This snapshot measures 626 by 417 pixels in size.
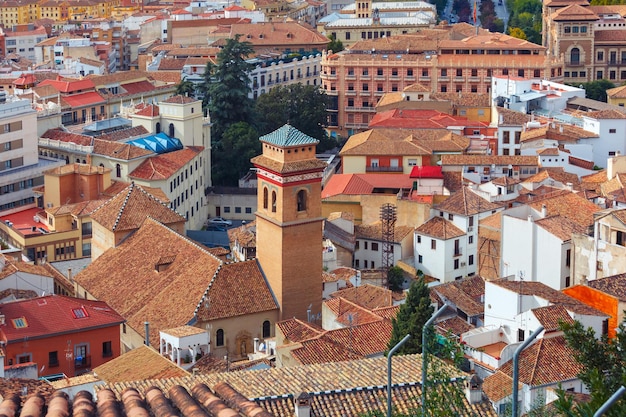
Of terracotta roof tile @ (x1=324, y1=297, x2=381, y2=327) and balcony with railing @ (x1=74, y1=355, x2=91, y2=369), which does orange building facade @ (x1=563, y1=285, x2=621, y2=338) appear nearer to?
terracotta roof tile @ (x1=324, y1=297, x2=381, y2=327)

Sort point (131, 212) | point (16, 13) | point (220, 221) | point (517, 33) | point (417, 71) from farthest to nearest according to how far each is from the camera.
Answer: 1. point (16, 13)
2. point (517, 33)
3. point (417, 71)
4. point (220, 221)
5. point (131, 212)

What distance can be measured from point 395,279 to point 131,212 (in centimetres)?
1078

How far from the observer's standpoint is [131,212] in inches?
1928

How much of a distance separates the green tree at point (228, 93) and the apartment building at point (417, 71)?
1127 cm

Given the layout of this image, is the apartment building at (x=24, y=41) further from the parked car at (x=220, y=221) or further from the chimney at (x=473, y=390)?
the chimney at (x=473, y=390)

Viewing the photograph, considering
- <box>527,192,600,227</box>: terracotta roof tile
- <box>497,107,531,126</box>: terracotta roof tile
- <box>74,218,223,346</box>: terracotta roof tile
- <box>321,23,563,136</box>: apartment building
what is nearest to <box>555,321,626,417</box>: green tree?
<box>74,218,223,346</box>: terracotta roof tile

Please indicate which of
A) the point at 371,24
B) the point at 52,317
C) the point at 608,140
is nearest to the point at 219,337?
the point at 52,317

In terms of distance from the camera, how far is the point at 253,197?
2685 inches

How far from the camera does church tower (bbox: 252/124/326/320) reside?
4134 cm

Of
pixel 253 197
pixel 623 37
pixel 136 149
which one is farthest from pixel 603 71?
pixel 136 149

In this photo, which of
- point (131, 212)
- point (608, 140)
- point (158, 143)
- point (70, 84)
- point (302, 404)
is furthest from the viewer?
point (70, 84)

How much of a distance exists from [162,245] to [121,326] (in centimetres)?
396

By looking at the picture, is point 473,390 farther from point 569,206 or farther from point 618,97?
point 618,97

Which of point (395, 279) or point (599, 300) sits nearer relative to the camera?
point (599, 300)
